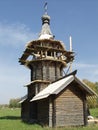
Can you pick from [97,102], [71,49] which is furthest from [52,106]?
[97,102]

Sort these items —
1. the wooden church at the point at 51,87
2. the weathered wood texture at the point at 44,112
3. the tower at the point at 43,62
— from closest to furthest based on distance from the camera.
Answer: the wooden church at the point at 51,87
the weathered wood texture at the point at 44,112
the tower at the point at 43,62

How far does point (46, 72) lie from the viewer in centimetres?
2956

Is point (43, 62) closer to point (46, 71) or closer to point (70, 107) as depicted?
point (46, 71)

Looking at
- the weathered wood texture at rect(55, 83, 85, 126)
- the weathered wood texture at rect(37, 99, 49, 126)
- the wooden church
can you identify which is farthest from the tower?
the weathered wood texture at rect(55, 83, 85, 126)

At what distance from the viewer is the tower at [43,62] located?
2909 cm

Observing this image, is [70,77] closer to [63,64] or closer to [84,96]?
[84,96]

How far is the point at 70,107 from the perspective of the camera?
77.6 feet

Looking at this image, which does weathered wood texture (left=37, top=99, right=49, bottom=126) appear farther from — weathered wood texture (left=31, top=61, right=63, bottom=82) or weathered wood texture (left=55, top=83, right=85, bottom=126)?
weathered wood texture (left=31, top=61, right=63, bottom=82)

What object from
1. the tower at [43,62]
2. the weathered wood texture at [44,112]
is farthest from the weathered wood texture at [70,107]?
the tower at [43,62]

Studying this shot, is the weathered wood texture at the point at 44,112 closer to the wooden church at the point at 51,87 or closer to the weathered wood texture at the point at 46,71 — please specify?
the wooden church at the point at 51,87

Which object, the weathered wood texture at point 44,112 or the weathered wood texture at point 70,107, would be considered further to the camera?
the weathered wood texture at point 44,112

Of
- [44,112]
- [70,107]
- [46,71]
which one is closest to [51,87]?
[44,112]

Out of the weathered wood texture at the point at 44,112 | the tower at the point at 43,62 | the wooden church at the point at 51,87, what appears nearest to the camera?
the wooden church at the point at 51,87

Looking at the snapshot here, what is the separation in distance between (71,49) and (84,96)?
9.10 metres
